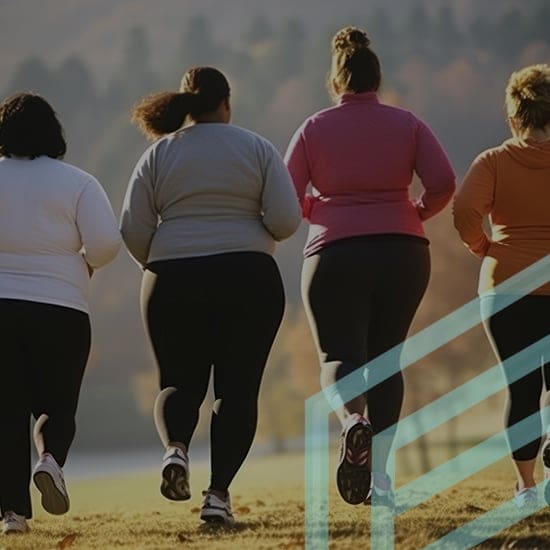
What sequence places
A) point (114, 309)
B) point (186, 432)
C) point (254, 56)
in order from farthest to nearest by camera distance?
1. point (254, 56)
2. point (114, 309)
3. point (186, 432)

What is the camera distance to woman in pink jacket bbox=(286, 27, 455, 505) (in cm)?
537

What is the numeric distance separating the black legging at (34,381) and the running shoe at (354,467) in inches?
42.6

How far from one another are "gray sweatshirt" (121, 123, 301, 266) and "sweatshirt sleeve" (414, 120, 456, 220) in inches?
25.2

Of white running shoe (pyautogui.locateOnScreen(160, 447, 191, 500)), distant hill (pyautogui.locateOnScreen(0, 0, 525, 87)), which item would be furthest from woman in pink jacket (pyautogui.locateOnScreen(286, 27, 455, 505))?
distant hill (pyautogui.locateOnScreen(0, 0, 525, 87))

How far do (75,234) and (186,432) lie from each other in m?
→ 0.90

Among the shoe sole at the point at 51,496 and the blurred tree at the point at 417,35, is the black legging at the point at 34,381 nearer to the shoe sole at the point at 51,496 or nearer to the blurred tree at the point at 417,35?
the shoe sole at the point at 51,496

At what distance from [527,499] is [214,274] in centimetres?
A: 158

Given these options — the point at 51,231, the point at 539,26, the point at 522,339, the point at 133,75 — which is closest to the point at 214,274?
the point at 51,231

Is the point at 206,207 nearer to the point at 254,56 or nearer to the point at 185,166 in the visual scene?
the point at 185,166

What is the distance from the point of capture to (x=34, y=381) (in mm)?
5211

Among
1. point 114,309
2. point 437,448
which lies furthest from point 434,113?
point 437,448

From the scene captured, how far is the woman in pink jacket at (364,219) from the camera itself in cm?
537

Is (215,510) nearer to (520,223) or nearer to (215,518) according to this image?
(215,518)

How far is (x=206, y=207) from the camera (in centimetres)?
514
